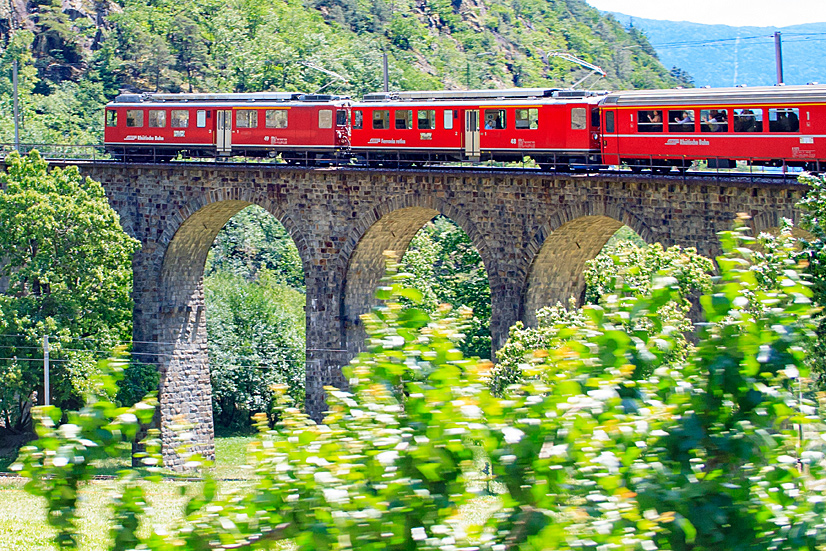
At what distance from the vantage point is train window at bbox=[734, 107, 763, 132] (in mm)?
23281

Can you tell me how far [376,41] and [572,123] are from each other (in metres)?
67.9

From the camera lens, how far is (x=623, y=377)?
24.8ft

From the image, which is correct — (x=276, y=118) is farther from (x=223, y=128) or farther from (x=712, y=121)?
(x=712, y=121)

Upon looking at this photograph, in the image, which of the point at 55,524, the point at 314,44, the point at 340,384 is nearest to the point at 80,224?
the point at 340,384

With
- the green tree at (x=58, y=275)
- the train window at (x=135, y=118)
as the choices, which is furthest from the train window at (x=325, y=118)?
the train window at (x=135, y=118)

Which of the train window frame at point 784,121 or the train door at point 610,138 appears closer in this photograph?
the train window frame at point 784,121

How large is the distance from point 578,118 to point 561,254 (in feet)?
11.8

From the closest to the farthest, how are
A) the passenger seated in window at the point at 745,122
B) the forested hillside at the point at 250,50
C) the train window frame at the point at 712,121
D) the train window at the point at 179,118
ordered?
the passenger seated in window at the point at 745,122
the train window frame at the point at 712,121
the train window at the point at 179,118
the forested hillside at the point at 250,50

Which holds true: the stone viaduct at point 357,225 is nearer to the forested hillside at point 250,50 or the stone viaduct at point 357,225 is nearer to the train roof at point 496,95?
the train roof at point 496,95

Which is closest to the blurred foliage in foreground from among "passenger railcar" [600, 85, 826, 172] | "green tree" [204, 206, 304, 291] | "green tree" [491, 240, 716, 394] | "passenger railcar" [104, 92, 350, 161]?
"green tree" [491, 240, 716, 394]

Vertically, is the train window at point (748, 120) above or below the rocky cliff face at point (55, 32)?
below

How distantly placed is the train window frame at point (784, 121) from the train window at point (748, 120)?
0.26 m

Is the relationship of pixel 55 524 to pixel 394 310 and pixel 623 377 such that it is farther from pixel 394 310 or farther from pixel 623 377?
pixel 623 377

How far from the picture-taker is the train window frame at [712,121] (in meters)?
23.9
